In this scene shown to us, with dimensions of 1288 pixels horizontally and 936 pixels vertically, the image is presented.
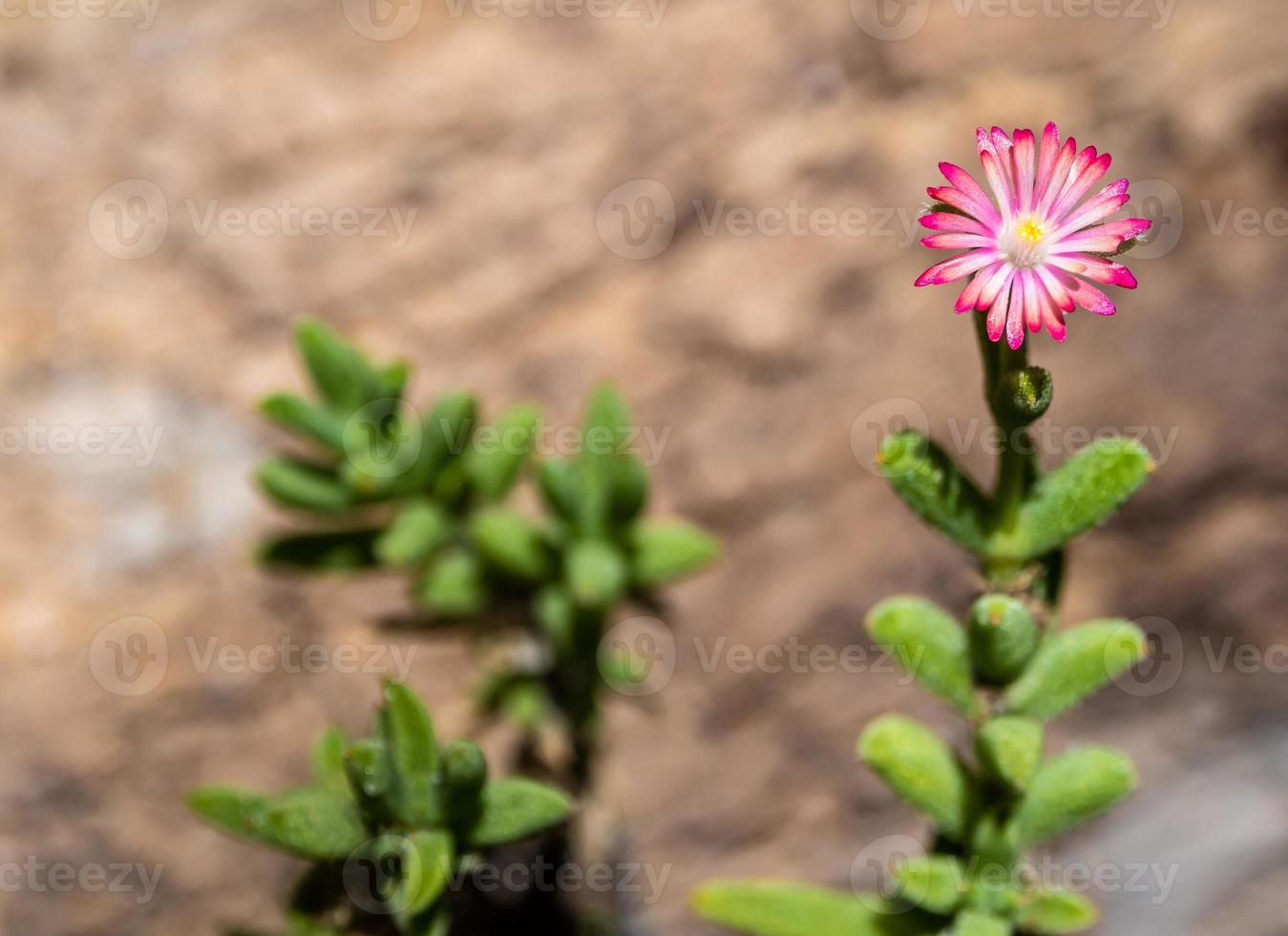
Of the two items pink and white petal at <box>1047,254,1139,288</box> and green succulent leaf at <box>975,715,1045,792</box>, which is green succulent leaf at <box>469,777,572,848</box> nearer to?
green succulent leaf at <box>975,715,1045,792</box>

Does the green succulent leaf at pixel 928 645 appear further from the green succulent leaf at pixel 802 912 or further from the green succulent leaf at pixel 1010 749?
the green succulent leaf at pixel 802 912

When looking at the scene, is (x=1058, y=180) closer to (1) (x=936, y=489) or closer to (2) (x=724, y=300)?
(1) (x=936, y=489)

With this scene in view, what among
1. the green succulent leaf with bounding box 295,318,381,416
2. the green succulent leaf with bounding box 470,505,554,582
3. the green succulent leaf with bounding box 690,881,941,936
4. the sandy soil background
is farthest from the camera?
the sandy soil background

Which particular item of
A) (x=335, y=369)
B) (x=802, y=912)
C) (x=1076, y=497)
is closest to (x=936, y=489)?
(x=1076, y=497)

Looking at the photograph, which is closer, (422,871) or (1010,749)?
(1010,749)

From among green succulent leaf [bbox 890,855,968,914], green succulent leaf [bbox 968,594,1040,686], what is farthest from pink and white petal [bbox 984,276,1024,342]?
green succulent leaf [bbox 890,855,968,914]

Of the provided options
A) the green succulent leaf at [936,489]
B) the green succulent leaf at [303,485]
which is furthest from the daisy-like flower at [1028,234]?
the green succulent leaf at [303,485]
